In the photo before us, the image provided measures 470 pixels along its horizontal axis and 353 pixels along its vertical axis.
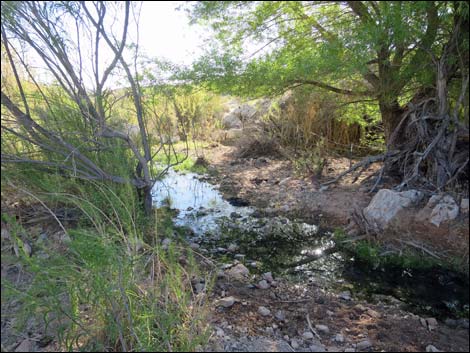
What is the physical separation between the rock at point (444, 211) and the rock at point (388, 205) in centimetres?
27

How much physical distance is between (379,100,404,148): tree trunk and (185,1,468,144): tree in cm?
2

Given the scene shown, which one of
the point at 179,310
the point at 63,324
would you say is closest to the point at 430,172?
the point at 179,310

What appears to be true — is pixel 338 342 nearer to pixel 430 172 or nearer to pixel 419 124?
pixel 430 172

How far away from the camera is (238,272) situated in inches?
113

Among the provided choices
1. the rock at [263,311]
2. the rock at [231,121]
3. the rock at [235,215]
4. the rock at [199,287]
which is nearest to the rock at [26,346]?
the rock at [199,287]

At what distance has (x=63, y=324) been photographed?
1.81m

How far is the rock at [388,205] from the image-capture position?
3.38 meters

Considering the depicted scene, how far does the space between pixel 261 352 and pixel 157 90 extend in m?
2.91

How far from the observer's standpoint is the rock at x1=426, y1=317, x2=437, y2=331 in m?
2.21

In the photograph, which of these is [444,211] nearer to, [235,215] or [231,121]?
[235,215]

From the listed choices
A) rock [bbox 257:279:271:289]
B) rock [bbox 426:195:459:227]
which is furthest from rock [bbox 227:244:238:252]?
rock [bbox 426:195:459:227]

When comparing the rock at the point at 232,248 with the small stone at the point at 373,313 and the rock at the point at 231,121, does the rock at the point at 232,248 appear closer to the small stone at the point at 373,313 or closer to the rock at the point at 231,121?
Result: the small stone at the point at 373,313

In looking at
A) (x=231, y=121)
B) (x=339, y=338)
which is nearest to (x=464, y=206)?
(x=339, y=338)

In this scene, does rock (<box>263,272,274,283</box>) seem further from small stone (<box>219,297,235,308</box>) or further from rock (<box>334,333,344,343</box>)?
rock (<box>334,333,344,343</box>)
